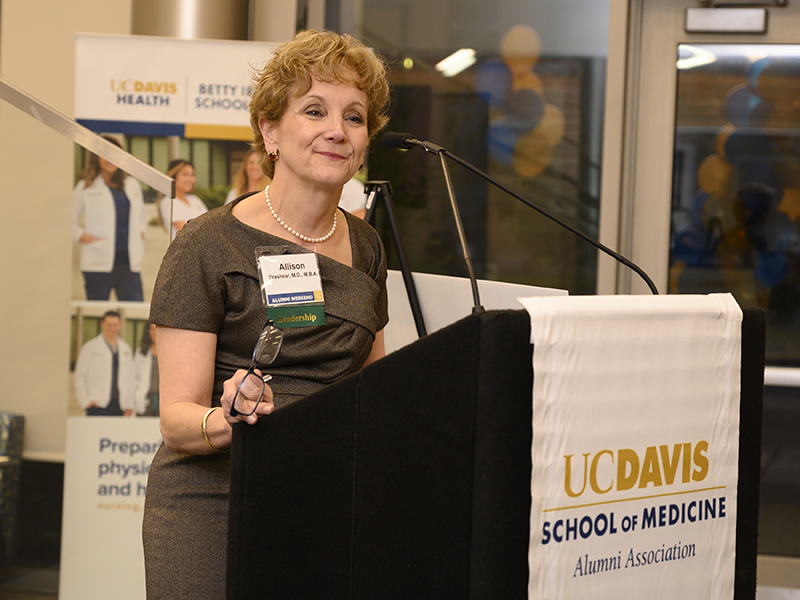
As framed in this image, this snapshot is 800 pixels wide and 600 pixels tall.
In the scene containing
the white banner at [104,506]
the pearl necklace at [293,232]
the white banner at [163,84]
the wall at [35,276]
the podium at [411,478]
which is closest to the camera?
the podium at [411,478]

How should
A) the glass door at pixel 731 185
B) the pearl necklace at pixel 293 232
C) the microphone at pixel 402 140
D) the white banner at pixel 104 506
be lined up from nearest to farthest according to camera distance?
the pearl necklace at pixel 293 232 < the microphone at pixel 402 140 < the white banner at pixel 104 506 < the glass door at pixel 731 185

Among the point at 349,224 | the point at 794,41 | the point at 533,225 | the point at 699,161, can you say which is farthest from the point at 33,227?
the point at 794,41

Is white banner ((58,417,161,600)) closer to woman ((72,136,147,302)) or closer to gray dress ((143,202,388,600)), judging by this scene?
woman ((72,136,147,302))

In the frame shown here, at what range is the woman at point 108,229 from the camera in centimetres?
243

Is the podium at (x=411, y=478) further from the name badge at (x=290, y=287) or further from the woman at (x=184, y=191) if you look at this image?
the woman at (x=184, y=191)

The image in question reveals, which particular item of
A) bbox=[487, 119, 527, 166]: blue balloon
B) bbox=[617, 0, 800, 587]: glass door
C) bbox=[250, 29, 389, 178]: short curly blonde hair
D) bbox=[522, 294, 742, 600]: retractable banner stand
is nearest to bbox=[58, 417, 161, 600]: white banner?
bbox=[250, 29, 389, 178]: short curly blonde hair

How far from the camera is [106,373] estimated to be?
2492mm

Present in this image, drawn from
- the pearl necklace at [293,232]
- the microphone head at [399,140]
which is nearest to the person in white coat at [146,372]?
the microphone head at [399,140]

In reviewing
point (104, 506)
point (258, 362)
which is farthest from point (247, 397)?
point (104, 506)

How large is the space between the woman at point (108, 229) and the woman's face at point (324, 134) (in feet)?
4.21

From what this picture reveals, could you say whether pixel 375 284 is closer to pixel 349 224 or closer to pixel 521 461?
pixel 349 224

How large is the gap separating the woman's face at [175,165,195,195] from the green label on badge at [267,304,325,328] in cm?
191

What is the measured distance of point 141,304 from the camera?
2.52m

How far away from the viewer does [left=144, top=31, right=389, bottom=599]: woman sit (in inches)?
48.2
